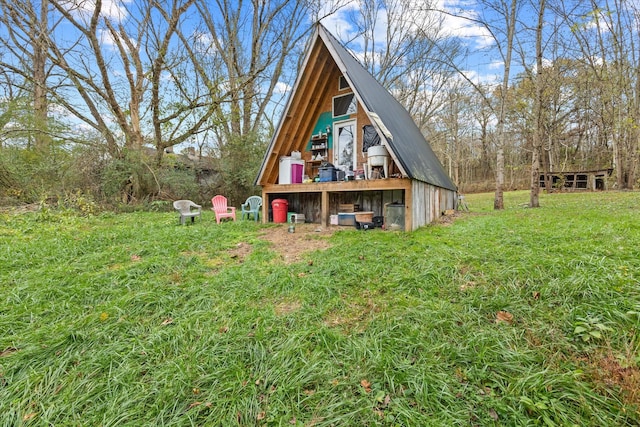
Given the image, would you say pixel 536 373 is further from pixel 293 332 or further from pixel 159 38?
pixel 159 38

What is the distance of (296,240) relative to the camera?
563 centimetres

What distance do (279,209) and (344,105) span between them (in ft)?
11.9

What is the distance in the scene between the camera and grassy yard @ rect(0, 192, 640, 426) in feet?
4.97

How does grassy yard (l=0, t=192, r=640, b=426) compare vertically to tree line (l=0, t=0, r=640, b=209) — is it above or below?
below

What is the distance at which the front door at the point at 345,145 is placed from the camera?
7754 millimetres

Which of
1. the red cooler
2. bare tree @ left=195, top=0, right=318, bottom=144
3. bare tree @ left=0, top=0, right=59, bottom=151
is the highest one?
bare tree @ left=195, top=0, right=318, bottom=144

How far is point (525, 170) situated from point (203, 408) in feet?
97.4

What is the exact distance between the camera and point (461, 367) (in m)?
1.74

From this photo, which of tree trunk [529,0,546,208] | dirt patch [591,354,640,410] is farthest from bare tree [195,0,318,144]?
dirt patch [591,354,640,410]

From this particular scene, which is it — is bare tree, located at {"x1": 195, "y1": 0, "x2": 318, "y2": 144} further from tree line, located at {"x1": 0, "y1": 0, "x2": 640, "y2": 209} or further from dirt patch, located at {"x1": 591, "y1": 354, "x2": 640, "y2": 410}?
dirt patch, located at {"x1": 591, "y1": 354, "x2": 640, "y2": 410}

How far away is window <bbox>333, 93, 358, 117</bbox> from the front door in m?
0.30

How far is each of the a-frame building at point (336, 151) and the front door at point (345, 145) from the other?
0.03 metres

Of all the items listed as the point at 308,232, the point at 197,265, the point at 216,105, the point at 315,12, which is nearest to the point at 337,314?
the point at 197,265

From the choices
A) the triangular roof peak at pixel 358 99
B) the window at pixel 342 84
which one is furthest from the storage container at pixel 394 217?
the window at pixel 342 84
